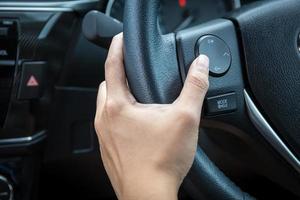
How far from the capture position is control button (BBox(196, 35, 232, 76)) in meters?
0.67

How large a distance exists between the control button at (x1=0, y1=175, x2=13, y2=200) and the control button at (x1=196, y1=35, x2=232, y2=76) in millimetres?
548

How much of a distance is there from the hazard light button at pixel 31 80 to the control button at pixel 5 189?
0.18 meters

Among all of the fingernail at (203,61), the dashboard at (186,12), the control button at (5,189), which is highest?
the fingernail at (203,61)

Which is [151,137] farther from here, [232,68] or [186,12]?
[186,12]

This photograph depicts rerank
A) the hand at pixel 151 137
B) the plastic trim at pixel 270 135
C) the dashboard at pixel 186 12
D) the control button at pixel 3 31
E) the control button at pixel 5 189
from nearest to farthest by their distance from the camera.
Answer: the hand at pixel 151 137
the plastic trim at pixel 270 135
the control button at pixel 3 31
the control button at pixel 5 189
the dashboard at pixel 186 12

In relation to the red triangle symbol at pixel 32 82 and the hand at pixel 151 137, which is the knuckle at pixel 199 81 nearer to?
the hand at pixel 151 137

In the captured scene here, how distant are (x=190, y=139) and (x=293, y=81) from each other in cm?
23

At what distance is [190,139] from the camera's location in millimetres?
583

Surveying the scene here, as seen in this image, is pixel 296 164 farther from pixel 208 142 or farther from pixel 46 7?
pixel 46 7

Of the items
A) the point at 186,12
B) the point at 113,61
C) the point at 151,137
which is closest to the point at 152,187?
the point at 151,137

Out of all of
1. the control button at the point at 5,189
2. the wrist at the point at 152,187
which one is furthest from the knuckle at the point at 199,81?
the control button at the point at 5,189

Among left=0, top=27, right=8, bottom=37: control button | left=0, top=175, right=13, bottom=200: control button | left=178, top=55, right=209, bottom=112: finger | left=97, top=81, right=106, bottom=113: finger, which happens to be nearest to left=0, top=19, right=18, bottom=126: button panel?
left=0, top=27, right=8, bottom=37: control button

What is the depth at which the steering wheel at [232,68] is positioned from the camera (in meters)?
0.63

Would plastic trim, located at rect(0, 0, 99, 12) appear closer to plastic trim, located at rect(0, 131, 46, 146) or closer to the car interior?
the car interior
